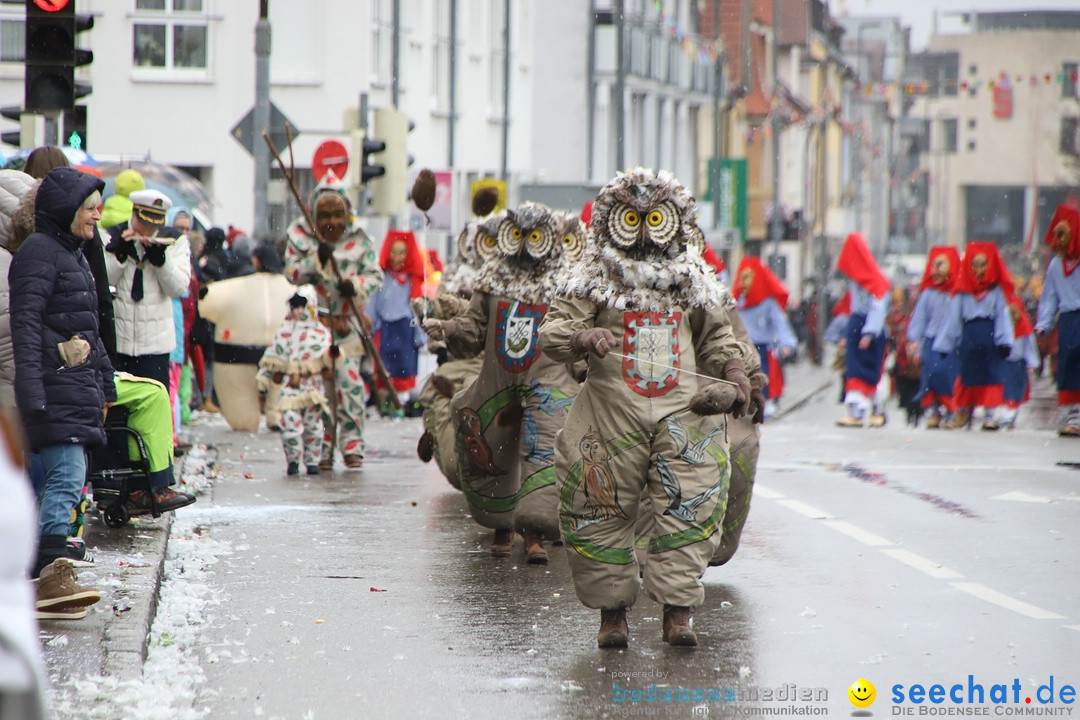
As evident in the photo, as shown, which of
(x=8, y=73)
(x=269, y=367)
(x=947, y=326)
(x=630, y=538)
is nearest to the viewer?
(x=630, y=538)

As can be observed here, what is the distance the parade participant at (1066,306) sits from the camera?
59.1 ft

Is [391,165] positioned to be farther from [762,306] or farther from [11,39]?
[11,39]

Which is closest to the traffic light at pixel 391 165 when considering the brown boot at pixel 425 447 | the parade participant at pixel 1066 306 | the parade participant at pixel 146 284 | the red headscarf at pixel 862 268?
the red headscarf at pixel 862 268

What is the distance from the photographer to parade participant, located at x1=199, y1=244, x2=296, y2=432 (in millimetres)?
16406

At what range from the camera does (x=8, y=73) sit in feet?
99.3

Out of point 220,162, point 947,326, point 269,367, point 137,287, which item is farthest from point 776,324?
point 220,162

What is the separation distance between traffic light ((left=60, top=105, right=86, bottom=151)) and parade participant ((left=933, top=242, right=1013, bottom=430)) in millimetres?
10054

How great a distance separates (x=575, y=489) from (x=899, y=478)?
7138 millimetres

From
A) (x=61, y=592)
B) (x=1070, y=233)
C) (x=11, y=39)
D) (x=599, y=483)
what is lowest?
(x=61, y=592)

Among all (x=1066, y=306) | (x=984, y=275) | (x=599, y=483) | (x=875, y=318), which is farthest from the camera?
(x=875, y=318)

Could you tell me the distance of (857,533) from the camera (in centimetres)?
1053

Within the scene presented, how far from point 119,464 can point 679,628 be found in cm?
364

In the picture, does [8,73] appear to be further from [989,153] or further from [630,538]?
[989,153]

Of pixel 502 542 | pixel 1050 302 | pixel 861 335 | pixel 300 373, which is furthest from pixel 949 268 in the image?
pixel 502 542
